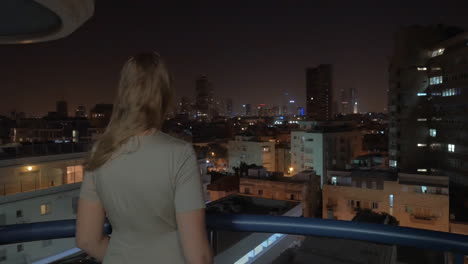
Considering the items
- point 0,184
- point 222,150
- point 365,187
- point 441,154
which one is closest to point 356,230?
point 0,184

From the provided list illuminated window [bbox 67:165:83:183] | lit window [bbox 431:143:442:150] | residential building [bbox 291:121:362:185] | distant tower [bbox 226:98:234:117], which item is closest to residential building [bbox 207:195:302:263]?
illuminated window [bbox 67:165:83:183]

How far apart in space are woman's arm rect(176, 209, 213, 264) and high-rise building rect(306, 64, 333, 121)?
416 feet

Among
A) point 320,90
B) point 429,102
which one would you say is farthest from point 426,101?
point 320,90

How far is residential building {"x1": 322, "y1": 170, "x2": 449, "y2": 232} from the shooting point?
50.6 ft

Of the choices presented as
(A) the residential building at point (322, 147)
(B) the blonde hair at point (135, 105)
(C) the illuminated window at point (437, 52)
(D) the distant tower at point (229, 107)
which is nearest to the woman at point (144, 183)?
(B) the blonde hair at point (135, 105)

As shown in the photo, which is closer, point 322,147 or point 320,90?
point 322,147

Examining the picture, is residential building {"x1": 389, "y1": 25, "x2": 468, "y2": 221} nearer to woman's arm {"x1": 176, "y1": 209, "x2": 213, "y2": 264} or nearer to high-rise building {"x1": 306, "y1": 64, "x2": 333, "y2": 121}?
woman's arm {"x1": 176, "y1": 209, "x2": 213, "y2": 264}

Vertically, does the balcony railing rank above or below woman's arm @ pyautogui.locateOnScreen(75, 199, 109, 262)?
below

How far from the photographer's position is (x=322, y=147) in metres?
30.6

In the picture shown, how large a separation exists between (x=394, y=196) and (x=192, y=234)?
1710 cm

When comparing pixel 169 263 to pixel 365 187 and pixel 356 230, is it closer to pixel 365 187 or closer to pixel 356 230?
pixel 356 230

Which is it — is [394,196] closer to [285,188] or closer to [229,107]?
[285,188]

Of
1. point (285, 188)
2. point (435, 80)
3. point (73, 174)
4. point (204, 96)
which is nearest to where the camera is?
point (73, 174)

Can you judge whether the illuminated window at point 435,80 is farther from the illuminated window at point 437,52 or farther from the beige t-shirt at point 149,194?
the beige t-shirt at point 149,194
